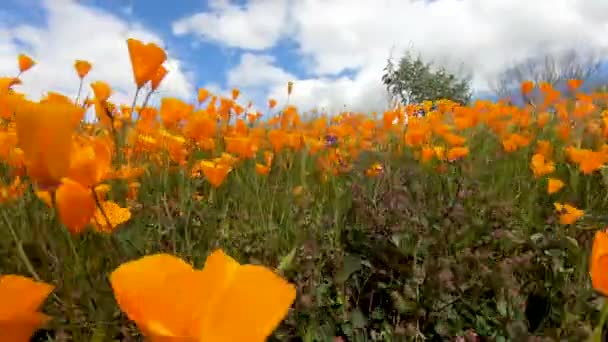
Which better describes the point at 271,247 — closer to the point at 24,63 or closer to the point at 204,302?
the point at 204,302

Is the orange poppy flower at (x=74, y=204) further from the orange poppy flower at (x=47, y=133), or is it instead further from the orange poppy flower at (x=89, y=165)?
the orange poppy flower at (x=47, y=133)

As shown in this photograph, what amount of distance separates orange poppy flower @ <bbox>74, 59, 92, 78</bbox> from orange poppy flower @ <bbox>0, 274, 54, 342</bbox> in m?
2.30

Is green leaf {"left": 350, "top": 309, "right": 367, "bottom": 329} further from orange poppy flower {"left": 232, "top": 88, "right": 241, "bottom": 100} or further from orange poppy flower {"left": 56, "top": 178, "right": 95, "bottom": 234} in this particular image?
orange poppy flower {"left": 232, "top": 88, "right": 241, "bottom": 100}

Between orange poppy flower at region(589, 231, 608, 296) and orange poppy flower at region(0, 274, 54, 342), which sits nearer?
orange poppy flower at region(0, 274, 54, 342)

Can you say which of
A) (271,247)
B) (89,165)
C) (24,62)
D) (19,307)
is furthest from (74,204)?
(24,62)

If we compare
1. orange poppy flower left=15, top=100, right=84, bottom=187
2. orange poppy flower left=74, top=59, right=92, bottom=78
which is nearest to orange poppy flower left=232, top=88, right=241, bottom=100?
orange poppy flower left=74, top=59, right=92, bottom=78

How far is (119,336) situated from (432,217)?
1.06 m

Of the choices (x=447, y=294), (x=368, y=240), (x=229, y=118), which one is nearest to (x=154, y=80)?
(x=368, y=240)

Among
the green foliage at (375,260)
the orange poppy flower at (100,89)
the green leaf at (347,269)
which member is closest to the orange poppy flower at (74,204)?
the green foliage at (375,260)

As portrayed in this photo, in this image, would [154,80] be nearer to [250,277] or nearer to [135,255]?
[135,255]

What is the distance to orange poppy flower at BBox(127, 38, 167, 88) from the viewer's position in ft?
4.19

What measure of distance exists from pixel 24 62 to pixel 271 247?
6.59 ft

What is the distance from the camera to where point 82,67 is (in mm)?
2559

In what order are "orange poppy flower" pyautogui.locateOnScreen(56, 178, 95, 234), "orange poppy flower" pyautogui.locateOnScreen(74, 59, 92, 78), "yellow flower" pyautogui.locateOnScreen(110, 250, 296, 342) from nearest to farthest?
"yellow flower" pyautogui.locateOnScreen(110, 250, 296, 342) < "orange poppy flower" pyautogui.locateOnScreen(56, 178, 95, 234) < "orange poppy flower" pyautogui.locateOnScreen(74, 59, 92, 78)
